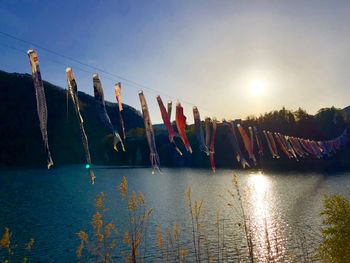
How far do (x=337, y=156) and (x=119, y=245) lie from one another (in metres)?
119

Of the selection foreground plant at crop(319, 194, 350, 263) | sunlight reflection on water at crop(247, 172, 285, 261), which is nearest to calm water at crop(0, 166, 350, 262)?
sunlight reflection on water at crop(247, 172, 285, 261)

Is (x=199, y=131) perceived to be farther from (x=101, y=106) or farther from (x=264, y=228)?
(x=264, y=228)

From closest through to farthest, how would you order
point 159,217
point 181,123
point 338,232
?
point 338,232, point 181,123, point 159,217

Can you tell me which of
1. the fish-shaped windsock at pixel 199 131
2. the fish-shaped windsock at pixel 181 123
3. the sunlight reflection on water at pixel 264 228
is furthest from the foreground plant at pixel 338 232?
the sunlight reflection on water at pixel 264 228

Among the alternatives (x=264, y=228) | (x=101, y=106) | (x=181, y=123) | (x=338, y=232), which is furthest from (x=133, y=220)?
(x=264, y=228)

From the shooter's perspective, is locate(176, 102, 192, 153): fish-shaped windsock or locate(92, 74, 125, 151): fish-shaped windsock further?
locate(176, 102, 192, 153): fish-shaped windsock

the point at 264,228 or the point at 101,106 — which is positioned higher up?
the point at 101,106

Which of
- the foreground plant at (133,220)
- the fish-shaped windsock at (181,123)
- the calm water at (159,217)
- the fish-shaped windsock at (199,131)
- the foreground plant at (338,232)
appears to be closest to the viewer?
the foreground plant at (133,220)

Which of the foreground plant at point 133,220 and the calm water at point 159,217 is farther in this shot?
the calm water at point 159,217

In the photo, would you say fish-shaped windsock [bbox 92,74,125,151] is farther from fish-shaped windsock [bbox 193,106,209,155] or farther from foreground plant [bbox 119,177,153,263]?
fish-shaped windsock [bbox 193,106,209,155]

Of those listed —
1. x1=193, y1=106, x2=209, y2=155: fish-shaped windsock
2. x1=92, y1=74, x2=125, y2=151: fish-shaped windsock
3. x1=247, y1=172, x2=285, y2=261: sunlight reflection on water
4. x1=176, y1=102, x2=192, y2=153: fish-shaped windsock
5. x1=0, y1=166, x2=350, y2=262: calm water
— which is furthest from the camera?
x1=0, y1=166, x2=350, y2=262: calm water

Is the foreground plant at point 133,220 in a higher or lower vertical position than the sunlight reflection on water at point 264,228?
higher

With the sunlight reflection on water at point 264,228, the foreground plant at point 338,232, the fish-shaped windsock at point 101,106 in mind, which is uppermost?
the fish-shaped windsock at point 101,106

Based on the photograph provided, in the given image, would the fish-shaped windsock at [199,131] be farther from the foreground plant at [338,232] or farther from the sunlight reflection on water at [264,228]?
the foreground plant at [338,232]
